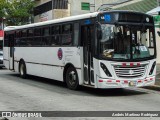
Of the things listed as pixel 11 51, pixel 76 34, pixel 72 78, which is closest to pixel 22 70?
pixel 11 51

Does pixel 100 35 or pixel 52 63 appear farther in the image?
pixel 52 63

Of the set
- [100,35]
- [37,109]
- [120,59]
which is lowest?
[37,109]

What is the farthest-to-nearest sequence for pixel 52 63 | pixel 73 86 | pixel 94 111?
pixel 52 63, pixel 73 86, pixel 94 111

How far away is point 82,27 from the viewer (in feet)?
46.4

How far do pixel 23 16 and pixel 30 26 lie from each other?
100 ft

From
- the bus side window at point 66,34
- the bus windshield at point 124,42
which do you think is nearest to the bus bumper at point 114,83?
the bus windshield at point 124,42

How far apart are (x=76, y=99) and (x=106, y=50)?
1948 millimetres

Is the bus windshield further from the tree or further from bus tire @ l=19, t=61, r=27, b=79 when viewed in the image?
the tree

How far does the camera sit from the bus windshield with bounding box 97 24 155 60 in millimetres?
12938

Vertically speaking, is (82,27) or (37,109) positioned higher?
(82,27)

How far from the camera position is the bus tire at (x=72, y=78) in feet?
47.9

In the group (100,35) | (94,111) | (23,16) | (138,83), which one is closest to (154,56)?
(138,83)

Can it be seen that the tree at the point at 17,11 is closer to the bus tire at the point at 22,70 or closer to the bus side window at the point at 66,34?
the bus tire at the point at 22,70

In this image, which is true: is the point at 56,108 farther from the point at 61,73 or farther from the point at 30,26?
the point at 30,26
